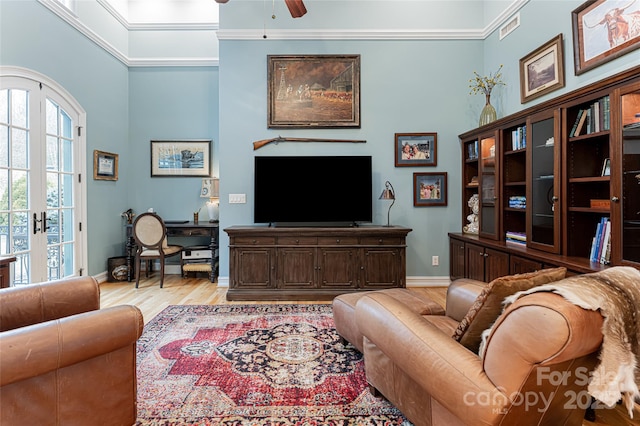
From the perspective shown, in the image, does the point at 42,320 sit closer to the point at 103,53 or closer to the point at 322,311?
the point at 322,311

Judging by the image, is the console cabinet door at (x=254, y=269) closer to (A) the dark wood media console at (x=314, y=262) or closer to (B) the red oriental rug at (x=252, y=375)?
(A) the dark wood media console at (x=314, y=262)

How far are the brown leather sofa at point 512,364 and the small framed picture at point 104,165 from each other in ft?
16.0

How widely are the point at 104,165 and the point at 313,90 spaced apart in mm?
3275

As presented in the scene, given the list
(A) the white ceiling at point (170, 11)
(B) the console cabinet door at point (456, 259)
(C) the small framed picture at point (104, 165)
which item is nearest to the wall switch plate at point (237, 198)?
(C) the small framed picture at point (104, 165)

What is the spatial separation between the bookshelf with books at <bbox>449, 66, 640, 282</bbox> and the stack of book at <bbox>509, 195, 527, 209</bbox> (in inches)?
0.4

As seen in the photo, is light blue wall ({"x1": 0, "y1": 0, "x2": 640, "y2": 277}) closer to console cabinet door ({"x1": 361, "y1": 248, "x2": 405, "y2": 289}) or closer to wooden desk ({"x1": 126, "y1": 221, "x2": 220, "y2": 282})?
wooden desk ({"x1": 126, "y1": 221, "x2": 220, "y2": 282})

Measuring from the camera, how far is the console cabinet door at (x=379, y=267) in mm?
3857

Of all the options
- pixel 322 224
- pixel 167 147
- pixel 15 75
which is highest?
pixel 15 75

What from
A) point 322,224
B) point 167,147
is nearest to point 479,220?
point 322,224

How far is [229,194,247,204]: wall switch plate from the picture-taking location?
4.38m

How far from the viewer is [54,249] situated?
13.1 ft

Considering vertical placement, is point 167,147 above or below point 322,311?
above

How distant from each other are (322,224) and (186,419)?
2.78 metres

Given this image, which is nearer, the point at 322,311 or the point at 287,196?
the point at 322,311
